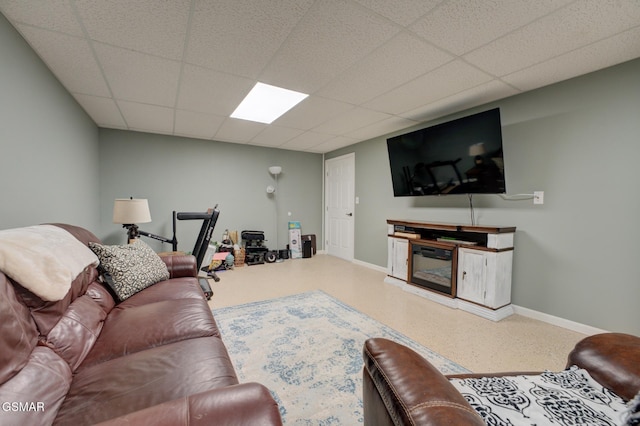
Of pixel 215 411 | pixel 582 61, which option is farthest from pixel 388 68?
pixel 215 411

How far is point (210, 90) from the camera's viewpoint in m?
2.63

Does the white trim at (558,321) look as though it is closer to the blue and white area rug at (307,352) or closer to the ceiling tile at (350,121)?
the blue and white area rug at (307,352)

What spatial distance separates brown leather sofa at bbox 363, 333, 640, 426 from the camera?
622mm

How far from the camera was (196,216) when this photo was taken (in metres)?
3.84

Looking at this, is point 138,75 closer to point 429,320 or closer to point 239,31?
point 239,31

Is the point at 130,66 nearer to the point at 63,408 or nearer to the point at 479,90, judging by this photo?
the point at 63,408

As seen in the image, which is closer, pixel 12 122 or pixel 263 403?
pixel 263 403

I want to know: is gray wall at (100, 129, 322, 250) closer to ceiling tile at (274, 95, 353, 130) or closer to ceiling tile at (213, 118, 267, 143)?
ceiling tile at (213, 118, 267, 143)

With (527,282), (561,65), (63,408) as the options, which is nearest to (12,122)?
(63,408)

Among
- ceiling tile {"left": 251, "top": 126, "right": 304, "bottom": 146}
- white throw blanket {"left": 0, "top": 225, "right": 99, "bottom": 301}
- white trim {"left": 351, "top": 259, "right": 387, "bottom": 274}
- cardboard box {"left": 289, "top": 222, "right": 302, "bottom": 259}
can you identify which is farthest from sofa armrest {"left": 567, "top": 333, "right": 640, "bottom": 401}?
cardboard box {"left": 289, "top": 222, "right": 302, "bottom": 259}

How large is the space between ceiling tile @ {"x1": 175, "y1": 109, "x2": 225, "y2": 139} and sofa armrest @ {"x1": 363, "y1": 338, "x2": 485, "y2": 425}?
11.4 ft

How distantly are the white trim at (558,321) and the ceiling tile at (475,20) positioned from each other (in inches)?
103

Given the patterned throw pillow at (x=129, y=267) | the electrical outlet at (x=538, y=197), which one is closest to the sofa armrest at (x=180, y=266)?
the patterned throw pillow at (x=129, y=267)

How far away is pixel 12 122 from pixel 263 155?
12.2 ft
